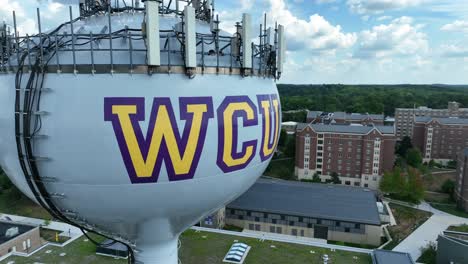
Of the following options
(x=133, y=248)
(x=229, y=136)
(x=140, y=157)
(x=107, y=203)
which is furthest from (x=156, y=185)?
(x=133, y=248)

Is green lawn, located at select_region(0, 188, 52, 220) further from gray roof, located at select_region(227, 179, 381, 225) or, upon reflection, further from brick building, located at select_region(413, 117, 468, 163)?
brick building, located at select_region(413, 117, 468, 163)

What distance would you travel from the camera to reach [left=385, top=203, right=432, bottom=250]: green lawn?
30719 millimetres

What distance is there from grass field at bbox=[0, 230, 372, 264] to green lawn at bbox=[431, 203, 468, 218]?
2053 centimetres

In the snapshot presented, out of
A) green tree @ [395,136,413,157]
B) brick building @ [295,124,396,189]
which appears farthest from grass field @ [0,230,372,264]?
green tree @ [395,136,413,157]

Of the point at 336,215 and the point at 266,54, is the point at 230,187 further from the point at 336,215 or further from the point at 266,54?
the point at 336,215

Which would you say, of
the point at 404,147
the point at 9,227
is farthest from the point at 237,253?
the point at 404,147

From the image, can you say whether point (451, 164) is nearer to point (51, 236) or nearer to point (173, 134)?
point (51, 236)

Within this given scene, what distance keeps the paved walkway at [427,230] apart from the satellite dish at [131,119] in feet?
83.8

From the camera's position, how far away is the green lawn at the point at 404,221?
30.7 meters

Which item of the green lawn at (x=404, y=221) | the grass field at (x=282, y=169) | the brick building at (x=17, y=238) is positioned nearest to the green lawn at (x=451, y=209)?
the green lawn at (x=404, y=221)

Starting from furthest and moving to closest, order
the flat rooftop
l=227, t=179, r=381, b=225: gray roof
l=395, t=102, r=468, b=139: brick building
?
l=395, t=102, r=468, b=139: brick building
l=227, t=179, r=381, b=225: gray roof
the flat rooftop

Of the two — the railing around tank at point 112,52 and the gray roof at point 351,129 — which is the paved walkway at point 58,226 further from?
the gray roof at point 351,129

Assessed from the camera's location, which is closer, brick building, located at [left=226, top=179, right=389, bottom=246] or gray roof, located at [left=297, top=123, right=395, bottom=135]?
brick building, located at [left=226, top=179, right=389, bottom=246]

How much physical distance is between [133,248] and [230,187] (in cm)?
377
